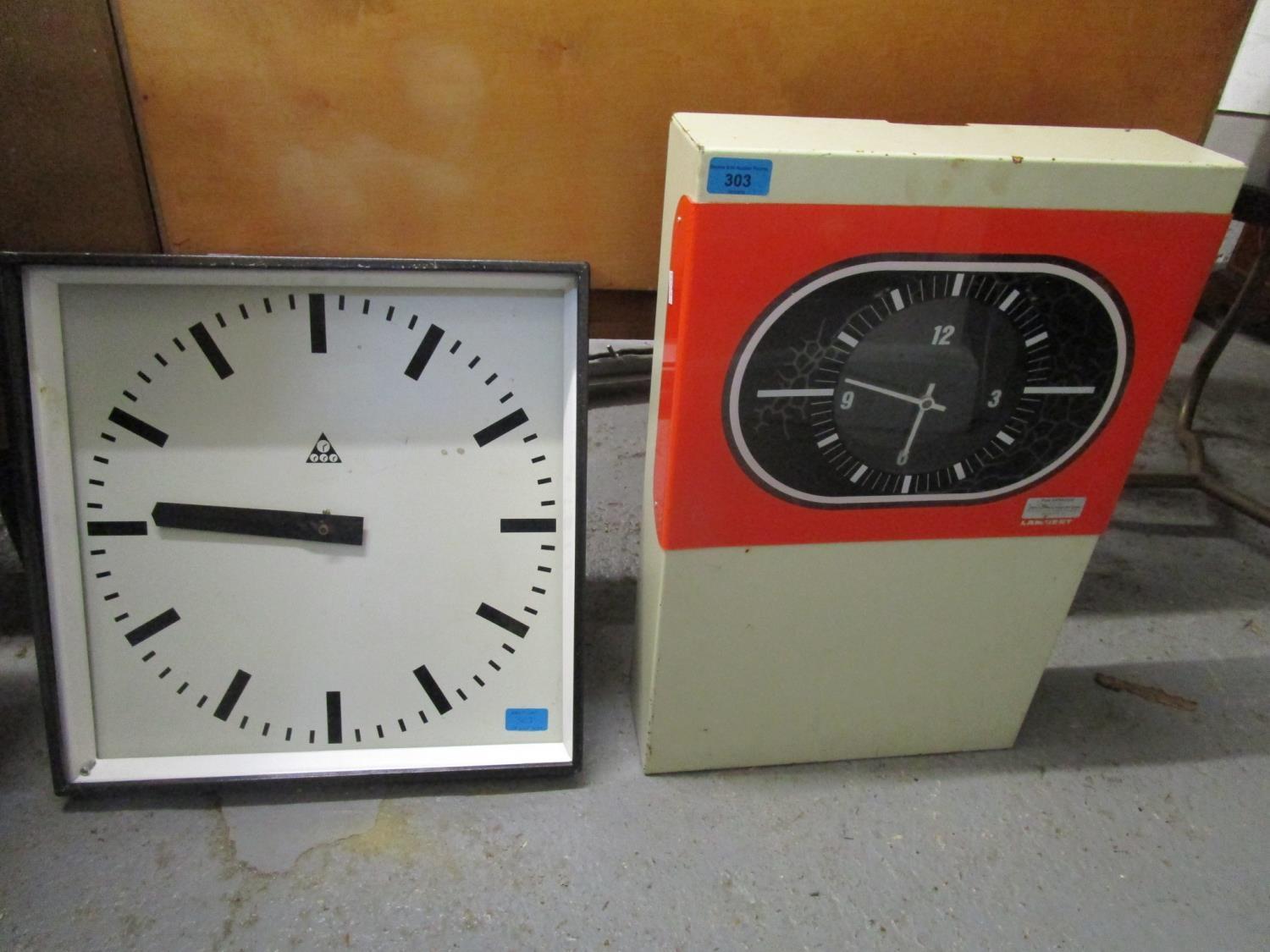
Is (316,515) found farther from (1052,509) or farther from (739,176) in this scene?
(1052,509)

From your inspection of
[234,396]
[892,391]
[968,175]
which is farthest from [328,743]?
[968,175]

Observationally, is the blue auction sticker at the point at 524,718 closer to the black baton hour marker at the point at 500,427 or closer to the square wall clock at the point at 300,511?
the square wall clock at the point at 300,511

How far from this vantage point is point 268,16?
0.72 meters

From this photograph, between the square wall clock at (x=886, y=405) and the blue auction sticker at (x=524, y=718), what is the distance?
0.10 meters

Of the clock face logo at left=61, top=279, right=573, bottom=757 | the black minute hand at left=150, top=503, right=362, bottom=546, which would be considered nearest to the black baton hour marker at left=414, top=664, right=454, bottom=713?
the clock face logo at left=61, top=279, right=573, bottom=757

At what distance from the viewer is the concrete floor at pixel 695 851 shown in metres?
0.72

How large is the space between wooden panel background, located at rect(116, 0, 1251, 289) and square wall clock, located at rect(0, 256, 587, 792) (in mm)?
126

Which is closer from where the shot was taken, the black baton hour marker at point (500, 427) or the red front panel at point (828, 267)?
the red front panel at point (828, 267)

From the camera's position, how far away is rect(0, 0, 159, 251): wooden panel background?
0.70m

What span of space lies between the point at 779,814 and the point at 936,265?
514 mm

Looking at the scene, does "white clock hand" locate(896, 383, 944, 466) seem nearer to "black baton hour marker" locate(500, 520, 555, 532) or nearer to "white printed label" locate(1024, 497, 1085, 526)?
"white printed label" locate(1024, 497, 1085, 526)

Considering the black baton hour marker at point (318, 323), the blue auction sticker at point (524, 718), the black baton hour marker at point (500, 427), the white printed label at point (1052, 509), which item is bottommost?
the blue auction sticker at point (524, 718)

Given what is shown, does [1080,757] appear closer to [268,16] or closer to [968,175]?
[968,175]

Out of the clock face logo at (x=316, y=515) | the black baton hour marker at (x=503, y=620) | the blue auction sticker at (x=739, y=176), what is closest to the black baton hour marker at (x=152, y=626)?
the clock face logo at (x=316, y=515)
